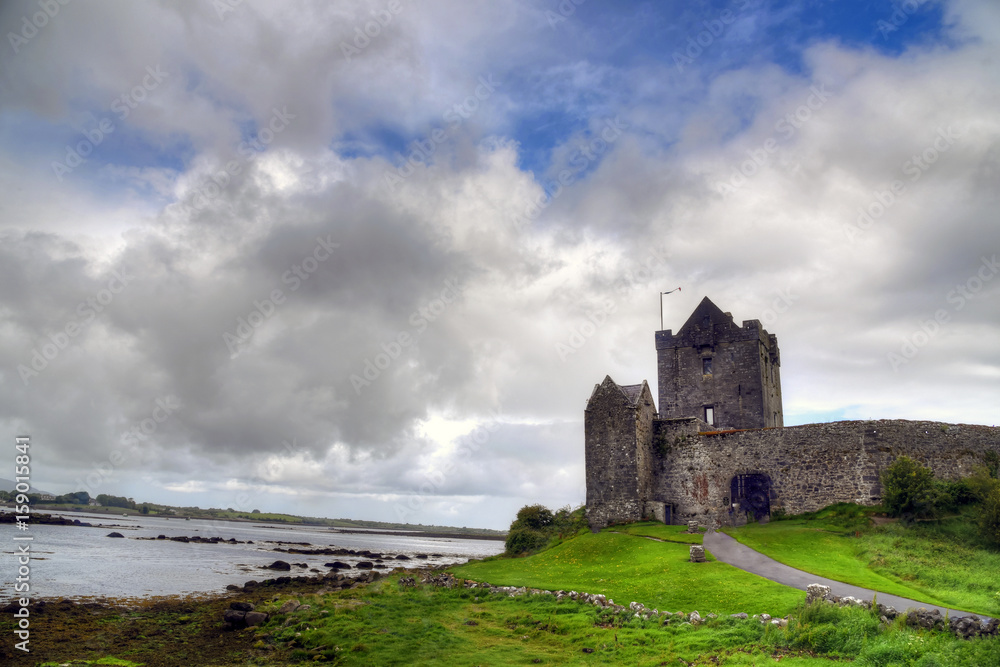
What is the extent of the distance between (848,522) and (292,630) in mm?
28916

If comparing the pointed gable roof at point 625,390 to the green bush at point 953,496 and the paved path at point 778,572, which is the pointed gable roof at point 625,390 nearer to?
the paved path at point 778,572

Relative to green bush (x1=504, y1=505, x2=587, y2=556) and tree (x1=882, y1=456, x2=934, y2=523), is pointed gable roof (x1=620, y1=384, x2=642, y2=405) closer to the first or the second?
green bush (x1=504, y1=505, x2=587, y2=556)

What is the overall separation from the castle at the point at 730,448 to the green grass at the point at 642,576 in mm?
3827

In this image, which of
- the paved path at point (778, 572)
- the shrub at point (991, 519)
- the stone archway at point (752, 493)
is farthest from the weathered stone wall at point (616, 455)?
the shrub at point (991, 519)

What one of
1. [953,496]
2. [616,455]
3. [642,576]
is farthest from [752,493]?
[642,576]

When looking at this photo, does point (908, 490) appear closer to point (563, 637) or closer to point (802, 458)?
point (802, 458)

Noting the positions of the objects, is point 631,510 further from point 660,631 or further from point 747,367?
point 660,631

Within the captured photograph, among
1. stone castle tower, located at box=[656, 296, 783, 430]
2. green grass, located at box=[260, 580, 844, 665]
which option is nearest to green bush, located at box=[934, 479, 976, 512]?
stone castle tower, located at box=[656, 296, 783, 430]

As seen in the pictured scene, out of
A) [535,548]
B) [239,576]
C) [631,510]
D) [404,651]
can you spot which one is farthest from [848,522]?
[239,576]

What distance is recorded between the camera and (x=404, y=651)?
20.2 meters

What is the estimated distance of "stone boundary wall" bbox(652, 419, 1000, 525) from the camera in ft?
114

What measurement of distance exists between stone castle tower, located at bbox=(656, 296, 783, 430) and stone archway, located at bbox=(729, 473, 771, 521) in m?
8.71

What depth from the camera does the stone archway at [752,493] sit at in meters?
38.4

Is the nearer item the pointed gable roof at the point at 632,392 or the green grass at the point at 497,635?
the green grass at the point at 497,635
